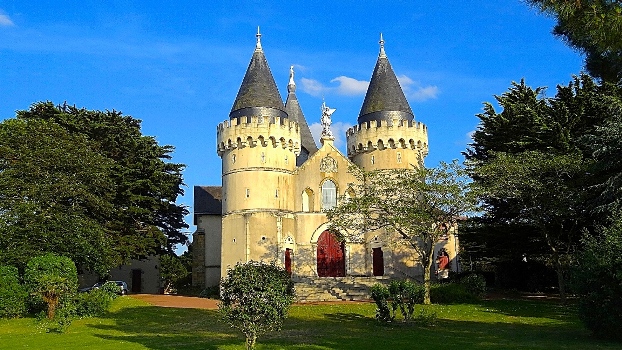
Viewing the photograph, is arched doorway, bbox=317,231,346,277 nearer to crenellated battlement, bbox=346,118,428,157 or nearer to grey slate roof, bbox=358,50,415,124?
crenellated battlement, bbox=346,118,428,157

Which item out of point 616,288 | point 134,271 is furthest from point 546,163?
point 134,271

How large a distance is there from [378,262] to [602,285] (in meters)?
21.5

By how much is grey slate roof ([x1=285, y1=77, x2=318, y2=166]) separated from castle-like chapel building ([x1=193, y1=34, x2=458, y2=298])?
10.4m

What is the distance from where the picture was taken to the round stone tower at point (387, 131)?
3753 cm

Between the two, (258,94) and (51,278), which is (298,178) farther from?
(51,278)

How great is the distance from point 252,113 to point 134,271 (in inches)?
775

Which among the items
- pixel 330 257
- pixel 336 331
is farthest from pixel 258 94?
pixel 336 331

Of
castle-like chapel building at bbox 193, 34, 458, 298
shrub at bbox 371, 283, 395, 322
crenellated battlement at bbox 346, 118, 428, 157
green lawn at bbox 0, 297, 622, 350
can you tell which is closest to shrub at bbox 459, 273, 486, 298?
green lawn at bbox 0, 297, 622, 350

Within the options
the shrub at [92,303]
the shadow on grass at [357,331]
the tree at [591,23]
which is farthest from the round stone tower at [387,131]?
the tree at [591,23]

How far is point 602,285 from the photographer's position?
1595 centimetres

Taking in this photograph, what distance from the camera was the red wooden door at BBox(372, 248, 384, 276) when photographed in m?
36.9

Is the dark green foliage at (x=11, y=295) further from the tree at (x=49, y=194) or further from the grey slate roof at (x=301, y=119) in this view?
the grey slate roof at (x=301, y=119)

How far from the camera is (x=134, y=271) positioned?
48.2 metres

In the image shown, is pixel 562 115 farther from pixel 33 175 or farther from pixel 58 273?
pixel 33 175
